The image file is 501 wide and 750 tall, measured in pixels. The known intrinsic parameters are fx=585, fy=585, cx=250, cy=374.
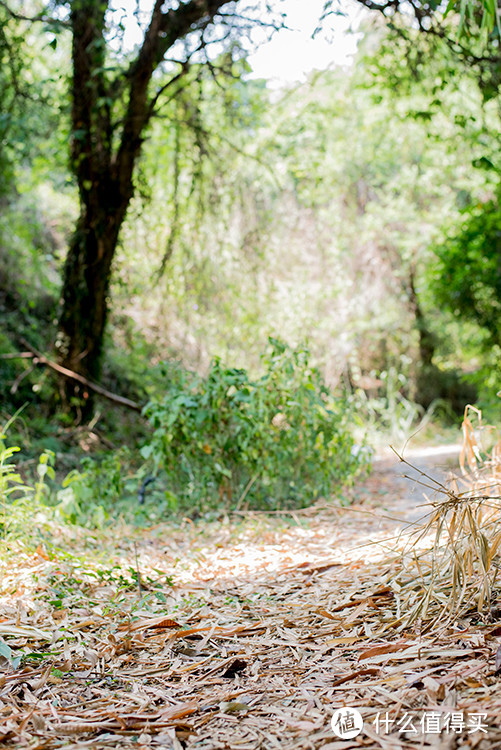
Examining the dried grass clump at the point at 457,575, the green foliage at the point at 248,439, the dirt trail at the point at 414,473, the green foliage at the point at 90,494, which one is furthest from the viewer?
the green foliage at the point at 248,439

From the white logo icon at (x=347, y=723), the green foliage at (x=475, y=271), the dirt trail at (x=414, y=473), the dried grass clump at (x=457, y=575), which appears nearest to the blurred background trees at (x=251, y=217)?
the green foliage at (x=475, y=271)

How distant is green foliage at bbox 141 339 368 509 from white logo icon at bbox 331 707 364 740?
7.75 feet

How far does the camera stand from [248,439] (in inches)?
144

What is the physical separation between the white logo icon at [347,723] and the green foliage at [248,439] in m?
2.36

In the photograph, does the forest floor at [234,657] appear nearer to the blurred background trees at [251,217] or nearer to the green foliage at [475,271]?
the blurred background trees at [251,217]

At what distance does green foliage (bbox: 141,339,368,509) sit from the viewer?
12.2ft

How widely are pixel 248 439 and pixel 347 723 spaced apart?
241cm

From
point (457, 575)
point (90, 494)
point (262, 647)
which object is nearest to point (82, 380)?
point (90, 494)

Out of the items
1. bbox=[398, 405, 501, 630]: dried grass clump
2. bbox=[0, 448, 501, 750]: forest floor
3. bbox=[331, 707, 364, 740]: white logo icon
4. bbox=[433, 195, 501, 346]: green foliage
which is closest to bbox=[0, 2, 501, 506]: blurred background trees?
bbox=[433, 195, 501, 346]: green foliage

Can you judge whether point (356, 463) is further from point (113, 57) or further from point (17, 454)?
point (113, 57)

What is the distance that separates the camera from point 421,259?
11227 millimetres

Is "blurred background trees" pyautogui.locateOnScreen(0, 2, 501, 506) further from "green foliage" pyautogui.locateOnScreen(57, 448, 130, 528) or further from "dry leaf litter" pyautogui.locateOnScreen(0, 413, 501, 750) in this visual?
"dry leaf litter" pyautogui.locateOnScreen(0, 413, 501, 750)

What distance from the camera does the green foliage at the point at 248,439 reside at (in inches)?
146

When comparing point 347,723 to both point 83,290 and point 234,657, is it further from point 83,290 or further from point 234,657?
point 83,290
